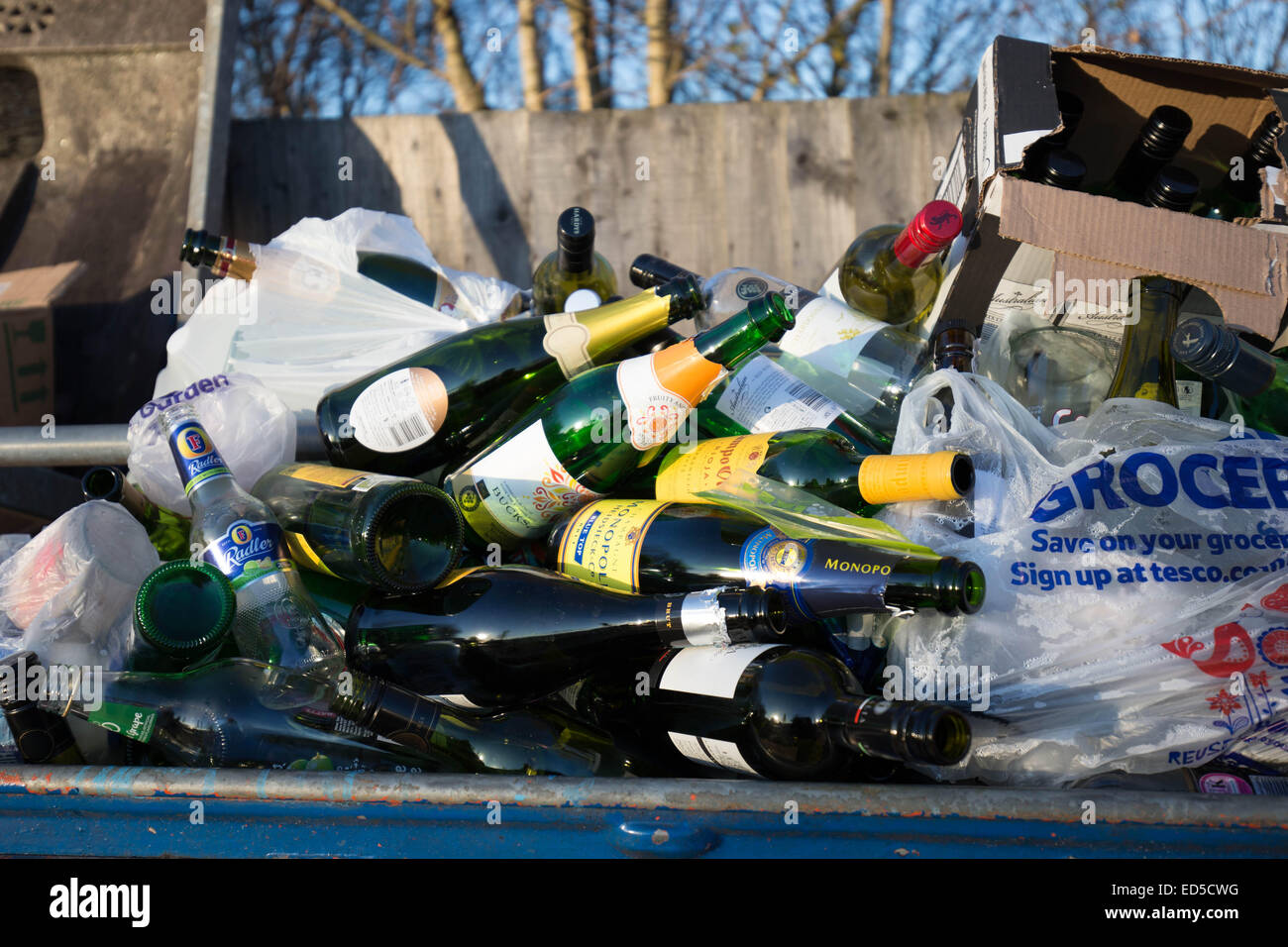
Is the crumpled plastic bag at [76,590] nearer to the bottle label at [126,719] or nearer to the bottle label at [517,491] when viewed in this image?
the bottle label at [126,719]

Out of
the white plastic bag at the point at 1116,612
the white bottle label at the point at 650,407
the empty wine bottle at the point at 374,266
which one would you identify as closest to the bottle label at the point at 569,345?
the white bottle label at the point at 650,407

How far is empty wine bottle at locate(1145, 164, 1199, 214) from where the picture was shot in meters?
1.43

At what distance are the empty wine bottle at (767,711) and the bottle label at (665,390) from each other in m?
0.37

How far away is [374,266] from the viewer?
6.29 ft

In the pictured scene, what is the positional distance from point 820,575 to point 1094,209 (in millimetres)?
741

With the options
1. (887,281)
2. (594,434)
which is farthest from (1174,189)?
(594,434)

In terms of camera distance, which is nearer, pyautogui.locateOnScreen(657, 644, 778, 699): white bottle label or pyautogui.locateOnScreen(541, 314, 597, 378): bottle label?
pyautogui.locateOnScreen(657, 644, 778, 699): white bottle label

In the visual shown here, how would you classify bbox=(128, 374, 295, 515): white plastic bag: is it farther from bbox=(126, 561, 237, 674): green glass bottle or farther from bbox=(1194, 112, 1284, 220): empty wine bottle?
bbox=(1194, 112, 1284, 220): empty wine bottle

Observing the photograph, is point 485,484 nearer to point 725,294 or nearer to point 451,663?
point 451,663

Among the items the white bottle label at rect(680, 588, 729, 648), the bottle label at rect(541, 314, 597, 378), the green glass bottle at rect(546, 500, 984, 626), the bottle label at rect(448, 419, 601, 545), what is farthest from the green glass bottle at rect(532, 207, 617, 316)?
the white bottle label at rect(680, 588, 729, 648)

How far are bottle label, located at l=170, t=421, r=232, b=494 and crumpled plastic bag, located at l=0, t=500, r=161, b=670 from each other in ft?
0.41

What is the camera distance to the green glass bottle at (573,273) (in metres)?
1.74

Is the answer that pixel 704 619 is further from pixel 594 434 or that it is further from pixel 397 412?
pixel 397 412
